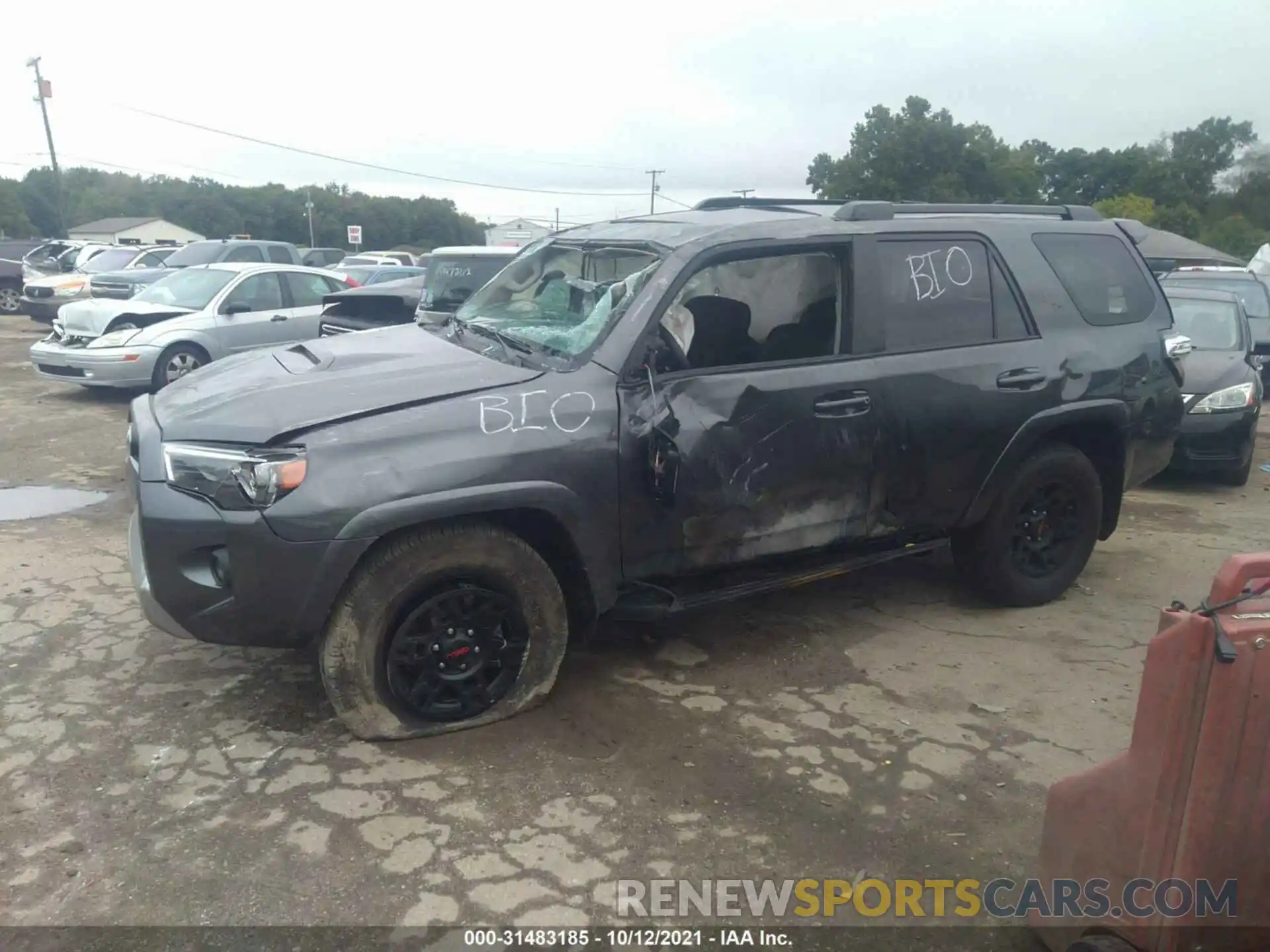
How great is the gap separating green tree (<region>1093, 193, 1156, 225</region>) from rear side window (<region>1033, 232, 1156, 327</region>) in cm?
5037

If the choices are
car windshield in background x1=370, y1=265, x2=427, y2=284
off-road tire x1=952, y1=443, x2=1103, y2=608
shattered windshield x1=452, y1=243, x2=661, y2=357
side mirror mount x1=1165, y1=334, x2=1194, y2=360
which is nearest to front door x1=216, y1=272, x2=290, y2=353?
shattered windshield x1=452, y1=243, x2=661, y2=357

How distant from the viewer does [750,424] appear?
12.6 ft

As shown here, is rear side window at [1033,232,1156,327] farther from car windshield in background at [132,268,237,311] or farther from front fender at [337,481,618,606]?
car windshield in background at [132,268,237,311]

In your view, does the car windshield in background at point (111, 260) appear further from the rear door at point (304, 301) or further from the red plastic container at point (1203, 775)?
the red plastic container at point (1203, 775)

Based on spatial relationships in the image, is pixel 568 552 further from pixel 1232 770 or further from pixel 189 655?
pixel 1232 770

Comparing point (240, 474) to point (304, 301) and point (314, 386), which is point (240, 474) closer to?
point (314, 386)

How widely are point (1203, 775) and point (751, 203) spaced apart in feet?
11.8

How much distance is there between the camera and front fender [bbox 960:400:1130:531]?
4.54m

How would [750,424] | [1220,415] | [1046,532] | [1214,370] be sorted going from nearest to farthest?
1. [750,424]
2. [1046,532]
3. [1220,415]
4. [1214,370]

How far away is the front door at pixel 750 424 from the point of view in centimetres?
368

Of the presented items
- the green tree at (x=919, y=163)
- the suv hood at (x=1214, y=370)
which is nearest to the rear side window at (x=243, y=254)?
the suv hood at (x=1214, y=370)

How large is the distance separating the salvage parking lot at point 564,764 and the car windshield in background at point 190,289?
665 centimetres

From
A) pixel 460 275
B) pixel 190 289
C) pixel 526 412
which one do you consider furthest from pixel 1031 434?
pixel 190 289

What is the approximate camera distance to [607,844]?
303cm
